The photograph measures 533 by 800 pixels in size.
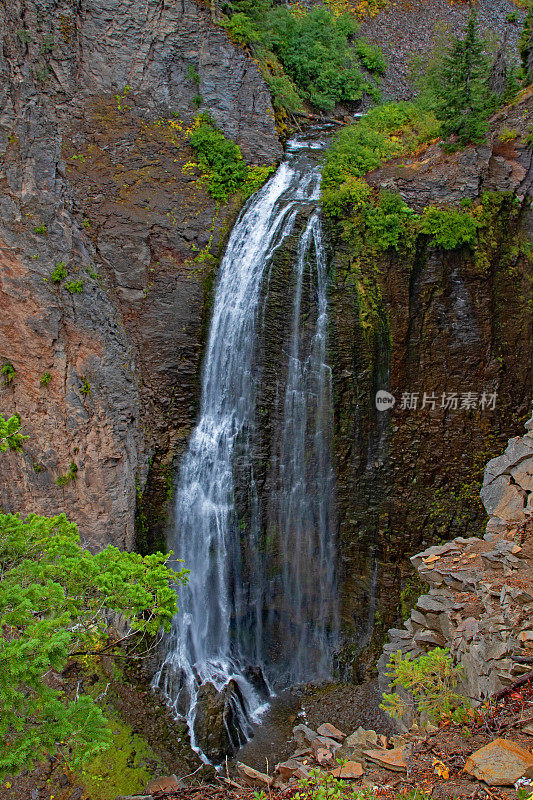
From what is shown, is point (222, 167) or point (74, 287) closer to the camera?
point (74, 287)

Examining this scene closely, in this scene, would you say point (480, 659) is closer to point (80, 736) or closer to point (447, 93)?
point (80, 736)

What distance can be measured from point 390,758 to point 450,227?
9.61 m

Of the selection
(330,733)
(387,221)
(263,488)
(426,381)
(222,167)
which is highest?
(222,167)

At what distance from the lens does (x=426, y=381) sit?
444 inches

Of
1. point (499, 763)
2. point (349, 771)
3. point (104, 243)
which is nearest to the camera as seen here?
point (499, 763)

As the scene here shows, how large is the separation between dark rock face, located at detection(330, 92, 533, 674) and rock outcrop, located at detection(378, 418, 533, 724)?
4.72ft

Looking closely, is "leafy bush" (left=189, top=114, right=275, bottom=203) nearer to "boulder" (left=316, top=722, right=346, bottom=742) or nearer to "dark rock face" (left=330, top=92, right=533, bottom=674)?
"dark rock face" (left=330, top=92, right=533, bottom=674)

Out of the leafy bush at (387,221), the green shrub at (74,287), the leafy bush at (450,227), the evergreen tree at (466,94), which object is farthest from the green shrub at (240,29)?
the green shrub at (74,287)

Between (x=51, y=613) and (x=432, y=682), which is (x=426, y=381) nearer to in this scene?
(x=432, y=682)

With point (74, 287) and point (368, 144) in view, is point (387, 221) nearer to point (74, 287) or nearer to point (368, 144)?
point (368, 144)

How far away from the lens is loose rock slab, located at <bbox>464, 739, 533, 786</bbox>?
4105 mm

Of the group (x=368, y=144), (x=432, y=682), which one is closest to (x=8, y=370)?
(x=432, y=682)

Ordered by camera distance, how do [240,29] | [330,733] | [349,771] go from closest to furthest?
[349,771]
[330,733]
[240,29]

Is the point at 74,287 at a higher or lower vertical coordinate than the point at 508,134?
lower
